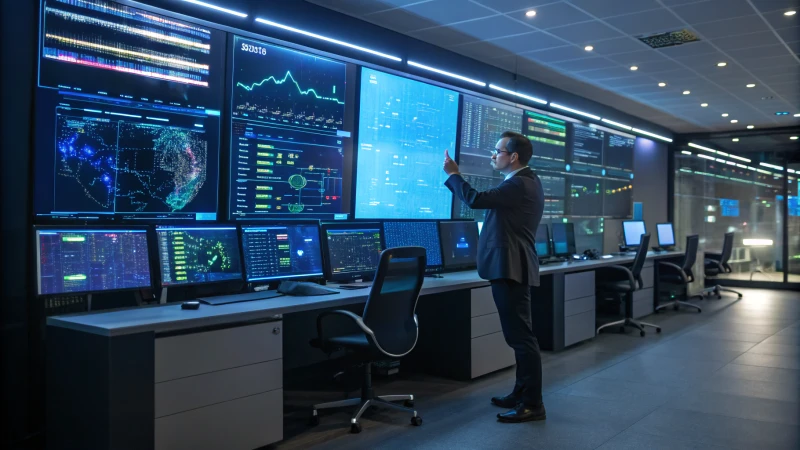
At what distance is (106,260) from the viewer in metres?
3.10

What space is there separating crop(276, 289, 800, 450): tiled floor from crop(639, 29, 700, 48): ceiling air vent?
9.39ft

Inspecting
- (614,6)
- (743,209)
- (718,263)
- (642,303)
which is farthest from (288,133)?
(743,209)

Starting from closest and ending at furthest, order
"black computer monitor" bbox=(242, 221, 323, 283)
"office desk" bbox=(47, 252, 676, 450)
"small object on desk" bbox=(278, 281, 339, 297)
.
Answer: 1. "office desk" bbox=(47, 252, 676, 450)
2. "small object on desk" bbox=(278, 281, 339, 297)
3. "black computer monitor" bbox=(242, 221, 323, 283)

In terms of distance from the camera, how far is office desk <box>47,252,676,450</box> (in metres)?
2.55

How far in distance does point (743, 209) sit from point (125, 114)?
12.0 metres

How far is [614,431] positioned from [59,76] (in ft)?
11.5

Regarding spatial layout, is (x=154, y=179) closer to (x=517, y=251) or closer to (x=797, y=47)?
(x=517, y=251)

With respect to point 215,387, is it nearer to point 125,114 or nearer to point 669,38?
point 125,114

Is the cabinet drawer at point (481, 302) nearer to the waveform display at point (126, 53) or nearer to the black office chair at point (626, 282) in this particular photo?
the waveform display at point (126, 53)


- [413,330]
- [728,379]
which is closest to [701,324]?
[728,379]

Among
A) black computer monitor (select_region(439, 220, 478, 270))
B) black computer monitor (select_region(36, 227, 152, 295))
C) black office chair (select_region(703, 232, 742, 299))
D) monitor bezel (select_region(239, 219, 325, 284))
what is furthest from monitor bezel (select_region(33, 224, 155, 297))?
black office chair (select_region(703, 232, 742, 299))

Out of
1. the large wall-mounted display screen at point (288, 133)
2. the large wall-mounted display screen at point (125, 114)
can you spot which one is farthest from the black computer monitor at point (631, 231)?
the large wall-mounted display screen at point (125, 114)

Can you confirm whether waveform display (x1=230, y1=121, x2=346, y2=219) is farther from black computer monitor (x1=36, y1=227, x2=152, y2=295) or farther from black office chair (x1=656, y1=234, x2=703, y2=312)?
black office chair (x1=656, y1=234, x2=703, y2=312)

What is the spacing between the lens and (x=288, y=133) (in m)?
4.29
